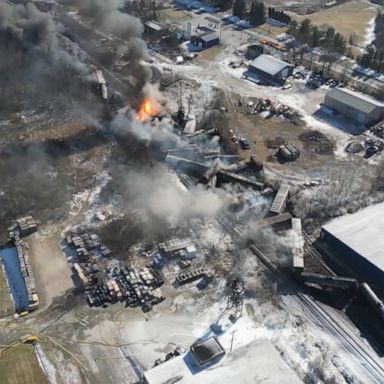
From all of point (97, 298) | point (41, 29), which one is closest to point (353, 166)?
point (97, 298)

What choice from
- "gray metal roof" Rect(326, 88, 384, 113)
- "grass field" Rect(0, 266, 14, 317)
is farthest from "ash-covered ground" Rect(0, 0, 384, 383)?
"gray metal roof" Rect(326, 88, 384, 113)

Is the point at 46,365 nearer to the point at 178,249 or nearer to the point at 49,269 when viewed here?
the point at 49,269

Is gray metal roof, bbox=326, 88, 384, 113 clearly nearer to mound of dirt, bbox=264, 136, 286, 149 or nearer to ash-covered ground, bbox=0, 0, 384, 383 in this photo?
mound of dirt, bbox=264, 136, 286, 149

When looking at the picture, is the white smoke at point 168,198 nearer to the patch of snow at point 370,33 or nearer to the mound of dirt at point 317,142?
Result: the mound of dirt at point 317,142

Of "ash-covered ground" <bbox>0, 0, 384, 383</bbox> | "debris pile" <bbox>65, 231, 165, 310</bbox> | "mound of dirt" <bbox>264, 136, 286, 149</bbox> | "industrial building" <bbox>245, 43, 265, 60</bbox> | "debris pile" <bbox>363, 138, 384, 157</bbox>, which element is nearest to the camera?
"ash-covered ground" <bbox>0, 0, 384, 383</bbox>

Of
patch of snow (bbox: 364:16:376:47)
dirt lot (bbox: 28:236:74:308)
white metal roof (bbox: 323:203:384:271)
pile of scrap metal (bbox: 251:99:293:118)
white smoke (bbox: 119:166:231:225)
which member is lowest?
dirt lot (bbox: 28:236:74:308)

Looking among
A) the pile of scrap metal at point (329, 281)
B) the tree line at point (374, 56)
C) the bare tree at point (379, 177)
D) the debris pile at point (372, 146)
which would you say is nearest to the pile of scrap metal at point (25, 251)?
the pile of scrap metal at point (329, 281)

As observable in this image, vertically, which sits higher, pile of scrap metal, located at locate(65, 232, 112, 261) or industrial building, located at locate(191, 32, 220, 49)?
industrial building, located at locate(191, 32, 220, 49)
